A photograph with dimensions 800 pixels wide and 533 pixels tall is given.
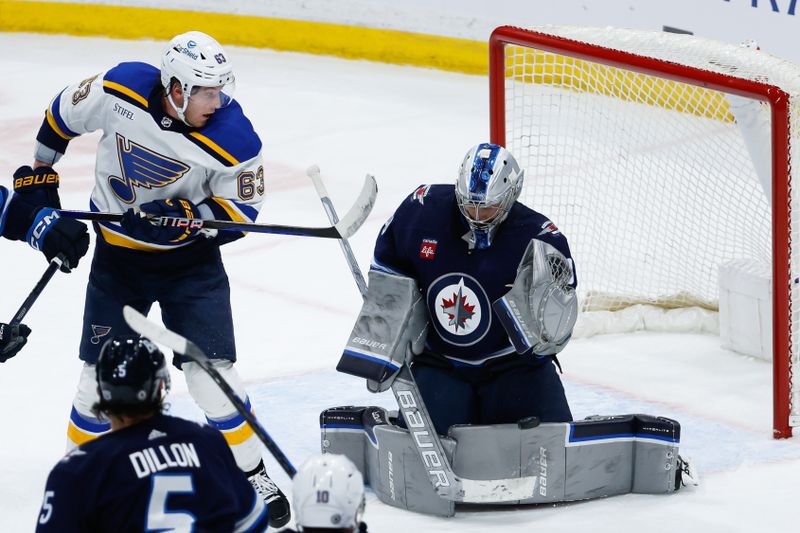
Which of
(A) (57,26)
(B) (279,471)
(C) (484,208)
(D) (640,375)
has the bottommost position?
(B) (279,471)

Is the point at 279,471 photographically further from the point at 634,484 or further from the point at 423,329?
the point at 634,484

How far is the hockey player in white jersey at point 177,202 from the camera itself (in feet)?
10.8

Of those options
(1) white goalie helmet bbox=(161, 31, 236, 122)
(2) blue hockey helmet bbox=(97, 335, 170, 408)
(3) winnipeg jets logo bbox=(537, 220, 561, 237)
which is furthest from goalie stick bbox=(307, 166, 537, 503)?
(2) blue hockey helmet bbox=(97, 335, 170, 408)

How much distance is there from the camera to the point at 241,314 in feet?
16.2

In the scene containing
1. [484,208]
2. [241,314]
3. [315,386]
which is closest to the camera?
[484,208]

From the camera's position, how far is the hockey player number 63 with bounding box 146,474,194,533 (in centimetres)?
215

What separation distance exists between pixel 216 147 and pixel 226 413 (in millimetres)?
625

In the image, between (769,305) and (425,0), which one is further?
(425,0)

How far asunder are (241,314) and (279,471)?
1.37 metres

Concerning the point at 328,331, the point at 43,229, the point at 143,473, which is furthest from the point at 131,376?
the point at 328,331

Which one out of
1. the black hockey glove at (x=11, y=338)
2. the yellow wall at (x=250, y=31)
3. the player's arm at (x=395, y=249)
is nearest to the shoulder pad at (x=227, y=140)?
the player's arm at (x=395, y=249)

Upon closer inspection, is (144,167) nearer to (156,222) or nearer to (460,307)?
(156,222)

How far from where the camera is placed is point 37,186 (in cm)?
348

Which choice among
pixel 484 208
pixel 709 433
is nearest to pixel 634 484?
pixel 709 433
